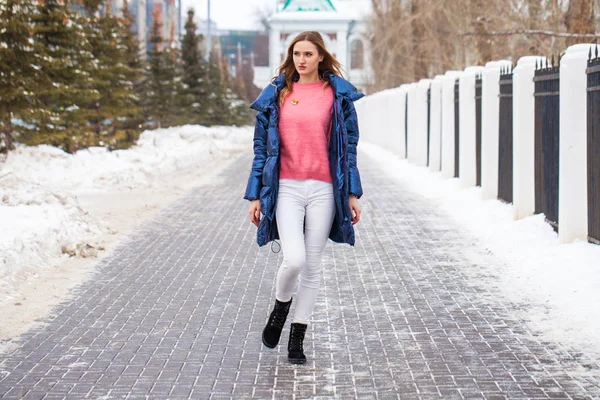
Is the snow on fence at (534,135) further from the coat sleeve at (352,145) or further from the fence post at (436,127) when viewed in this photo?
the coat sleeve at (352,145)

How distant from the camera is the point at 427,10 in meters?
36.5

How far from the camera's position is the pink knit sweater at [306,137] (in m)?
5.74

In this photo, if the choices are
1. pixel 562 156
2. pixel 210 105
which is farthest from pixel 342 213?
pixel 210 105

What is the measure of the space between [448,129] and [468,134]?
2.36 m

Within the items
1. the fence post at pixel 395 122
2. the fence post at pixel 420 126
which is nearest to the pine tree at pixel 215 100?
the fence post at pixel 395 122

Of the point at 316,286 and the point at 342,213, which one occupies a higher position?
the point at 342,213

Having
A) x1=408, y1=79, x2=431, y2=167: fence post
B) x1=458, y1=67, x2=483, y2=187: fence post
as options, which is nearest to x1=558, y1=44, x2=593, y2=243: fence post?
x1=458, y1=67, x2=483, y2=187: fence post

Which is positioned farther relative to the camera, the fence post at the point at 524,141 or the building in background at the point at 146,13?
the building in background at the point at 146,13

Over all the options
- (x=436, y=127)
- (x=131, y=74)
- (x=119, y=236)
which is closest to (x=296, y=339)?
(x=119, y=236)

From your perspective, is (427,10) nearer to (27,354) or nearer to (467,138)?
(467,138)

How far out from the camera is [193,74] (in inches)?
2010

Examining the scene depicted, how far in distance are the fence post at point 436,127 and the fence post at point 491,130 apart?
21.1 feet

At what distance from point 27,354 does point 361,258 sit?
14.8 ft

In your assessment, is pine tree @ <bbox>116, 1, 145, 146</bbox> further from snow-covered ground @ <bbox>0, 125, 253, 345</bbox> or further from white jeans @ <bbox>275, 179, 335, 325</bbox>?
white jeans @ <bbox>275, 179, 335, 325</bbox>
